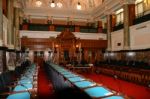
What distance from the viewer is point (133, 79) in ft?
39.8

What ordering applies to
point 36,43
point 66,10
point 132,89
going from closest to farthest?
point 132,89, point 36,43, point 66,10

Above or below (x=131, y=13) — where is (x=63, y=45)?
below

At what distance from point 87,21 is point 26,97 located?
24.8 metres

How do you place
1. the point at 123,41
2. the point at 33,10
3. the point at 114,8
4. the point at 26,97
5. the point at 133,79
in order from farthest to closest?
the point at 33,10 < the point at 114,8 < the point at 123,41 < the point at 133,79 < the point at 26,97

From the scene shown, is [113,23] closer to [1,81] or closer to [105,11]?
[105,11]

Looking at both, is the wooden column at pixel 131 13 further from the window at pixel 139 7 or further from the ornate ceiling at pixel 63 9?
the ornate ceiling at pixel 63 9

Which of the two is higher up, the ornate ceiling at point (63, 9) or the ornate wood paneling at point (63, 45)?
→ the ornate ceiling at point (63, 9)

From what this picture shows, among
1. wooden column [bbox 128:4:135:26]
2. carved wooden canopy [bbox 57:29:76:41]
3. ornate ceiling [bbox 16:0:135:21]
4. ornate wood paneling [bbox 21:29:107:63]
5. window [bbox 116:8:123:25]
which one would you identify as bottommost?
ornate wood paneling [bbox 21:29:107:63]

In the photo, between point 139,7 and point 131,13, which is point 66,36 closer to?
point 131,13

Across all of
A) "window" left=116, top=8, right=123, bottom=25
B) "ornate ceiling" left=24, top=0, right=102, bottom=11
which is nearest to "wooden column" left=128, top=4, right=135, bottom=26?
"window" left=116, top=8, right=123, bottom=25

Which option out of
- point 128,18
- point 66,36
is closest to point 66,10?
point 66,36

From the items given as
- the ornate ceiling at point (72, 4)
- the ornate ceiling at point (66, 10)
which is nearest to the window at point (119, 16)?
the ornate ceiling at point (66, 10)

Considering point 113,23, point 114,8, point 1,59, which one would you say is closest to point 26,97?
point 1,59

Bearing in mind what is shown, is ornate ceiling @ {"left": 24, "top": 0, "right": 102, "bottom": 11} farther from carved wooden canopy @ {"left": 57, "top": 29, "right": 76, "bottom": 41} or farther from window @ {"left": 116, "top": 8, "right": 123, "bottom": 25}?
carved wooden canopy @ {"left": 57, "top": 29, "right": 76, "bottom": 41}
